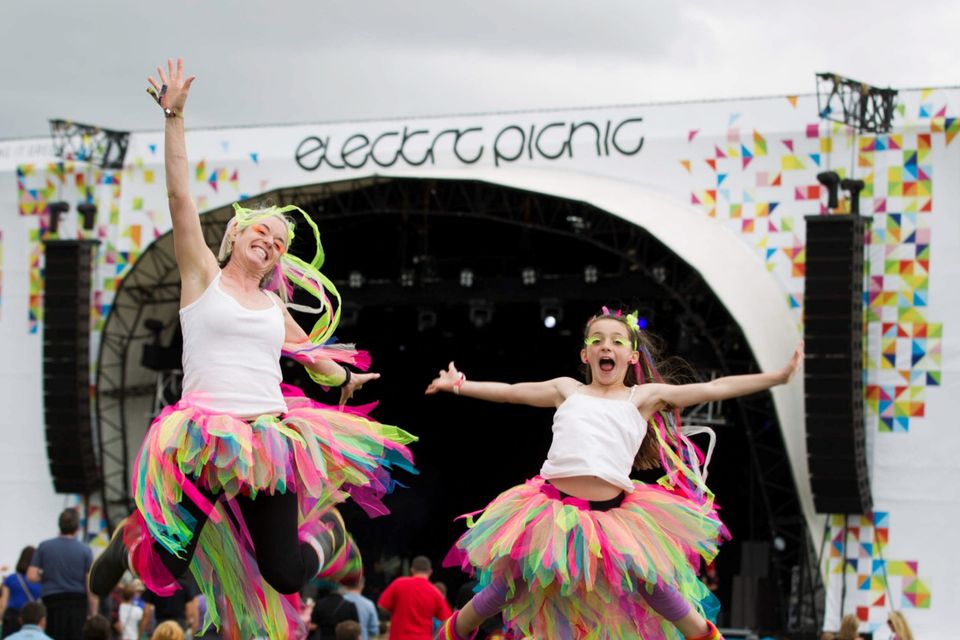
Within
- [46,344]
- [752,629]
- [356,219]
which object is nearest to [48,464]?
[46,344]

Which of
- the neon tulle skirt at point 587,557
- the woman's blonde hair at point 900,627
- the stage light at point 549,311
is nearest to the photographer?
the neon tulle skirt at point 587,557

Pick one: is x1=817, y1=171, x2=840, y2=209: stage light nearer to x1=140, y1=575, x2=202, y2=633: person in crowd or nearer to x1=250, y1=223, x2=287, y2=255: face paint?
x1=140, y1=575, x2=202, y2=633: person in crowd

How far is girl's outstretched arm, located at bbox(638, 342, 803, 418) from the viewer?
534cm

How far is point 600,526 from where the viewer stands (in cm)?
536

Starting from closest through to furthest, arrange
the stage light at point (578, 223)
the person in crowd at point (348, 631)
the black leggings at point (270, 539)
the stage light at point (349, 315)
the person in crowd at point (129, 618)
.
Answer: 1. the black leggings at point (270, 539)
2. the person in crowd at point (348, 631)
3. the person in crowd at point (129, 618)
4. the stage light at point (578, 223)
5. the stage light at point (349, 315)

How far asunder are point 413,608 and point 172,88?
4648mm

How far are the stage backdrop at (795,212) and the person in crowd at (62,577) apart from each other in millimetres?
5954

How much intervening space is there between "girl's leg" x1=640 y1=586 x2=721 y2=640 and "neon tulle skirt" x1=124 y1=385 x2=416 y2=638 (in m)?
0.99

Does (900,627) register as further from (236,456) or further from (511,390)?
(236,456)

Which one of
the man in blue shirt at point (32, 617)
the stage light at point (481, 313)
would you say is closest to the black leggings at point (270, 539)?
the man in blue shirt at point (32, 617)

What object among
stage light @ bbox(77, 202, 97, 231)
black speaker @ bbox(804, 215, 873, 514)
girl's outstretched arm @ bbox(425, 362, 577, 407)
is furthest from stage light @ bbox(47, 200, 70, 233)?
girl's outstretched arm @ bbox(425, 362, 577, 407)

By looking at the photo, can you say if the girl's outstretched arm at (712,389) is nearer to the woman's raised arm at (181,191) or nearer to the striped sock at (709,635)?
the striped sock at (709,635)

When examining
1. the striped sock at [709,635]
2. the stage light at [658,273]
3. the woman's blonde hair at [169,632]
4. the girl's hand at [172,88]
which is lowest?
the woman's blonde hair at [169,632]

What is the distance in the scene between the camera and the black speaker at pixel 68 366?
16.3 meters
